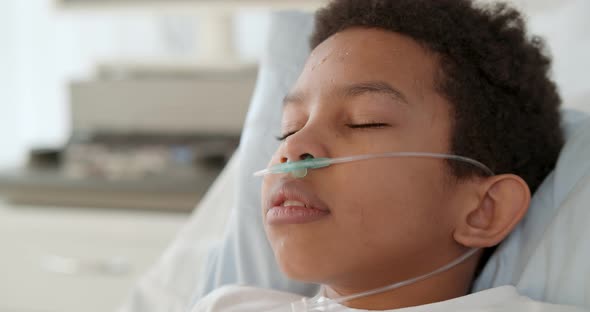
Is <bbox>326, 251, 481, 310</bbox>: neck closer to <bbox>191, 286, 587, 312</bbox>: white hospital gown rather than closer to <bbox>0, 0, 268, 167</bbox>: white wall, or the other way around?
<bbox>191, 286, 587, 312</bbox>: white hospital gown

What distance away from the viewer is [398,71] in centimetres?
88

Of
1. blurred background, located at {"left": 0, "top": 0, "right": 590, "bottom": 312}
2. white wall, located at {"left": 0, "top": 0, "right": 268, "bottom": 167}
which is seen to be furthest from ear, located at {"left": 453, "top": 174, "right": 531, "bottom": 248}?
white wall, located at {"left": 0, "top": 0, "right": 268, "bottom": 167}

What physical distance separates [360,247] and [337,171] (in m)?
0.10

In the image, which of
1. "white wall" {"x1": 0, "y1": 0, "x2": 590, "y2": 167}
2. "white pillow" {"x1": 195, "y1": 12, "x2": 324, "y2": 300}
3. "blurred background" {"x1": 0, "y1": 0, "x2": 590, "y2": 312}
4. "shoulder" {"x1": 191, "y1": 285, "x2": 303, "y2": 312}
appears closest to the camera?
"shoulder" {"x1": 191, "y1": 285, "x2": 303, "y2": 312}

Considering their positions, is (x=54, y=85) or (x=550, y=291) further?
(x=54, y=85)

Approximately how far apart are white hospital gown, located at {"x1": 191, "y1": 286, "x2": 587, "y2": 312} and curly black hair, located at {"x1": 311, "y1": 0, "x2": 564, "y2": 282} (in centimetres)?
16

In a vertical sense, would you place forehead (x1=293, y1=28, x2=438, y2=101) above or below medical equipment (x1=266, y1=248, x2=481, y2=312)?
above

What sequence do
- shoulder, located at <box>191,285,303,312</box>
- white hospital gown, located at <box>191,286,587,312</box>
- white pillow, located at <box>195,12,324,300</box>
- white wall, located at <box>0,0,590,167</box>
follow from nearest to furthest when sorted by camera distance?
white hospital gown, located at <box>191,286,587,312</box>, shoulder, located at <box>191,285,303,312</box>, white pillow, located at <box>195,12,324,300</box>, white wall, located at <box>0,0,590,167</box>

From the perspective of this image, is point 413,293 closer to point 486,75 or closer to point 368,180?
point 368,180

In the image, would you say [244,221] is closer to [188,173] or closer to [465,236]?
[465,236]

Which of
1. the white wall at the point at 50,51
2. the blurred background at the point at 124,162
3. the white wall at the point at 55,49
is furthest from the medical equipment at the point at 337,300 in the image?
the white wall at the point at 50,51

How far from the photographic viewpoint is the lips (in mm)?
826

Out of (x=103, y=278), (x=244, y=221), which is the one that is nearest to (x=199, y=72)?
(x=103, y=278)

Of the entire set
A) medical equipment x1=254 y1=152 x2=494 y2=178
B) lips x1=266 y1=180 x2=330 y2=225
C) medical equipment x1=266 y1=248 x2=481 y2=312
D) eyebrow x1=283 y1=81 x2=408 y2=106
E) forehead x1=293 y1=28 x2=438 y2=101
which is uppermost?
forehead x1=293 y1=28 x2=438 y2=101
